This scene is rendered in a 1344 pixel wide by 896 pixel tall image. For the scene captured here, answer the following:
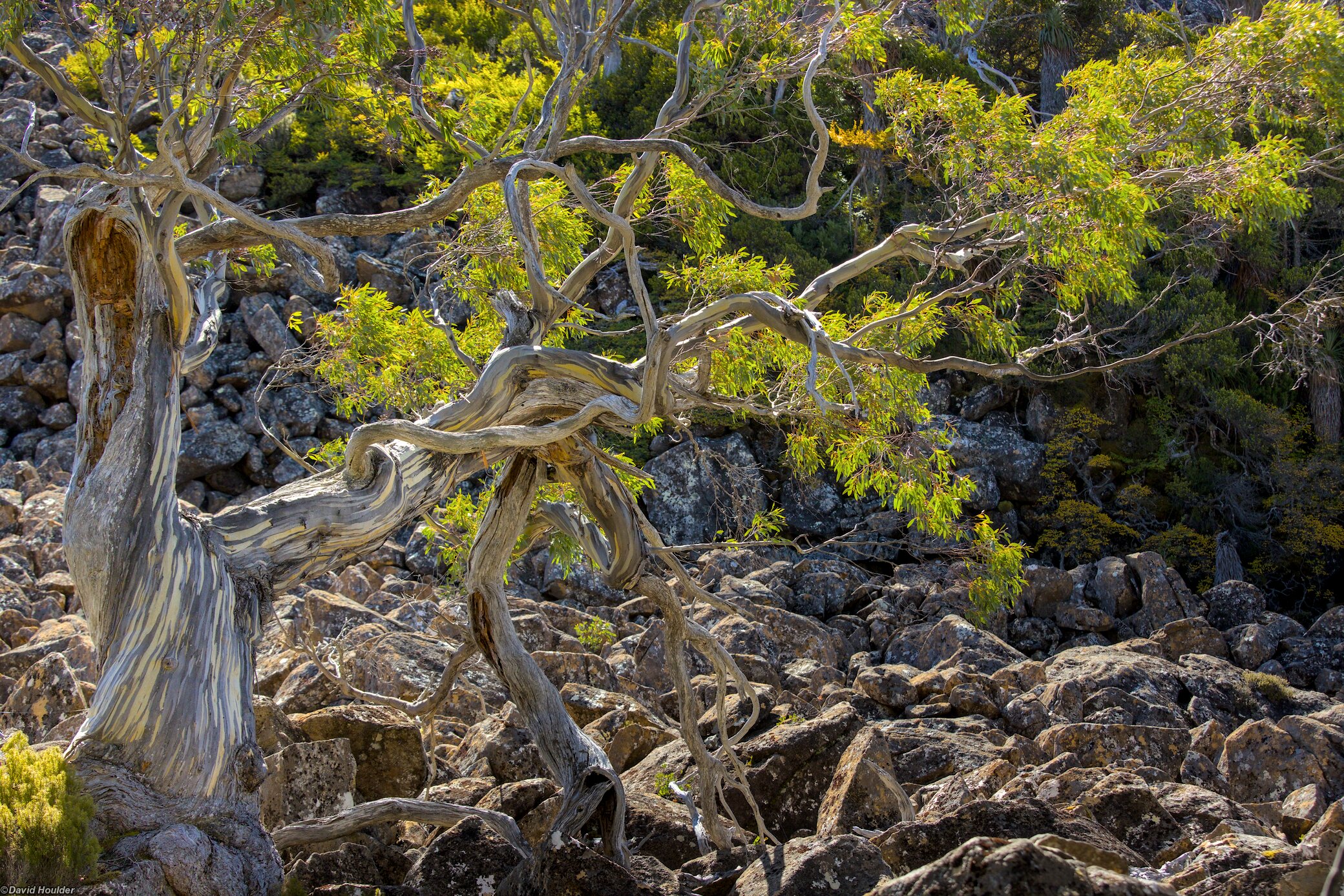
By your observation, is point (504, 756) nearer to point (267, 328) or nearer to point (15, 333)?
point (267, 328)

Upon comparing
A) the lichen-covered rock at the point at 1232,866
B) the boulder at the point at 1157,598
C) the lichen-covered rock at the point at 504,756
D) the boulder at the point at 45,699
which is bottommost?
the boulder at the point at 1157,598

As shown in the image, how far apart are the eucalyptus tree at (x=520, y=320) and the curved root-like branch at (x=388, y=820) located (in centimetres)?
4

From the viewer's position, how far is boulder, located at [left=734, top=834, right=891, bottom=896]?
213 inches

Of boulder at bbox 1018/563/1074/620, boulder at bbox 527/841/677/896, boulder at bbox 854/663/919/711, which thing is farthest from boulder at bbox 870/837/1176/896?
boulder at bbox 1018/563/1074/620

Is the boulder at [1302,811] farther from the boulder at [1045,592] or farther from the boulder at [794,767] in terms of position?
the boulder at [1045,592]

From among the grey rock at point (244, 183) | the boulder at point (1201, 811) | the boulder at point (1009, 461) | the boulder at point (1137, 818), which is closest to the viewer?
the boulder at point (1137, 818)

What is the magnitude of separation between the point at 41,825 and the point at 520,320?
4149 mm

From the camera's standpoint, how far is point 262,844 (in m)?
5.72

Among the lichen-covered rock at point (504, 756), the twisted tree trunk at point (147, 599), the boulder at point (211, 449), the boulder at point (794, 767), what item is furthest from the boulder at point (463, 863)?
the boulder at point (211, 449)

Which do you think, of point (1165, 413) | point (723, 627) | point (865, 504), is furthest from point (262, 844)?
point (1165, 413)

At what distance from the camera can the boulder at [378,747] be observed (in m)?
7.93

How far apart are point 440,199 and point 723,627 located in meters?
A: 6.95

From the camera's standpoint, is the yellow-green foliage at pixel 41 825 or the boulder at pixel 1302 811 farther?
the boulder at pixel 1302 811

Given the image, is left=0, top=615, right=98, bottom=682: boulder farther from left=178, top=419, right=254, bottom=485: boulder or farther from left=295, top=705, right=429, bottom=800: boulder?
left=178, top=419, right=254, bottom=485: boulder
